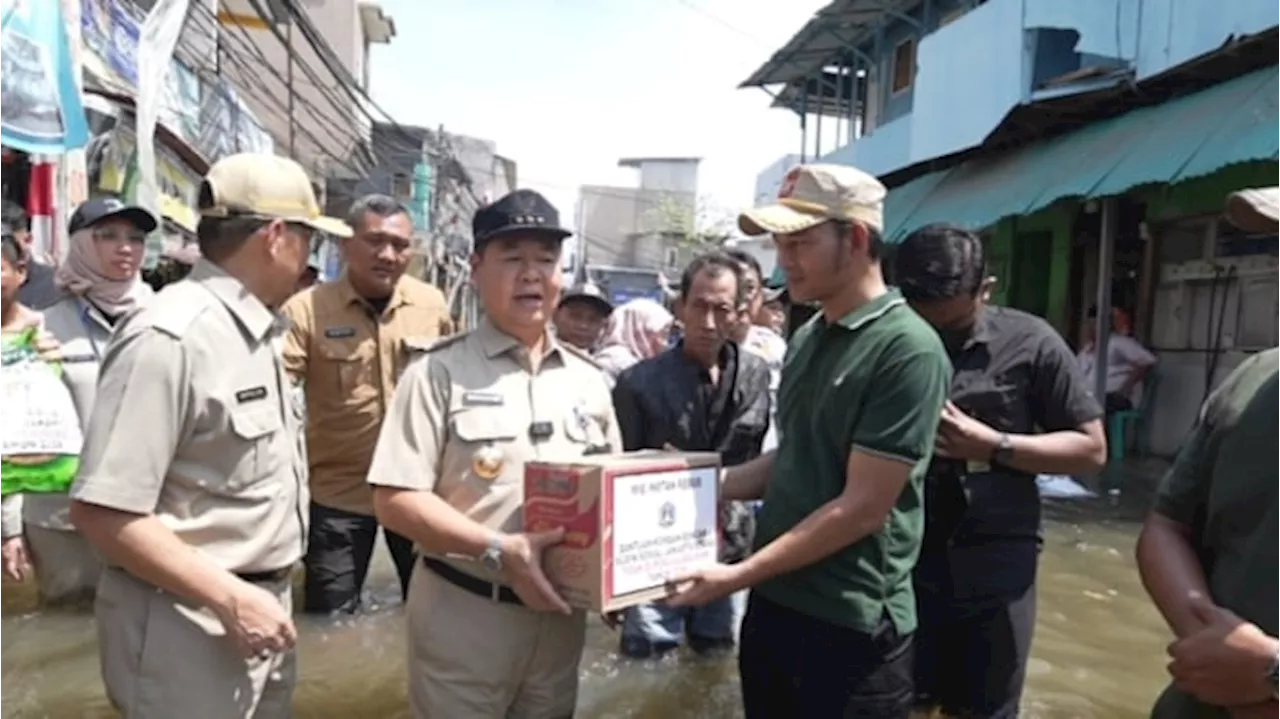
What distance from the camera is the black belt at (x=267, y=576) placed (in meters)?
2.24

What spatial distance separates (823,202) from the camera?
2.34m

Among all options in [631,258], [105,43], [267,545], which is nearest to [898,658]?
[267,545]

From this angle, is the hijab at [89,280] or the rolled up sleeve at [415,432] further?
the hijab at [89,280]

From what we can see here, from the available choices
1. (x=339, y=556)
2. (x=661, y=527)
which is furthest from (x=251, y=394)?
(x=339, y=556)

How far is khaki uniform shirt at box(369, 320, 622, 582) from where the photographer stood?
231cm

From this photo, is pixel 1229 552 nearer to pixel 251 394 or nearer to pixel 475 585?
pixel 475 585

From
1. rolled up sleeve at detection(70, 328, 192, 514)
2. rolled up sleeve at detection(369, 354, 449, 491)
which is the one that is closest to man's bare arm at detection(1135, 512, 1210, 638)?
rolled up sleeve at detection(369, 354, 449, 491)

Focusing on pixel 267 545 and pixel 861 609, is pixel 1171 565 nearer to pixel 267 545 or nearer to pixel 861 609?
pixel 861 609

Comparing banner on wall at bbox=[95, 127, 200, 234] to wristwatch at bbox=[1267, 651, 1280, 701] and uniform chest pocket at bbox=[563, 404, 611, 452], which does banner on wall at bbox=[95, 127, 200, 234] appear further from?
wristwatch at bbox=[1267, 651, 1280, 701]

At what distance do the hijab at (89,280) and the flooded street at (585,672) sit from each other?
1.40 m

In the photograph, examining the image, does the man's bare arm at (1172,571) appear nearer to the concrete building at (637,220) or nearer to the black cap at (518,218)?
the black cap at (518,218)

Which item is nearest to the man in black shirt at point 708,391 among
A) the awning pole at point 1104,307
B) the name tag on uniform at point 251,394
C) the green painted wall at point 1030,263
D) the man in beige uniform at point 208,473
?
the man in beige uniform at point 208,473

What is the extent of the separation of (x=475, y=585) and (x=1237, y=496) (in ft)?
5.03

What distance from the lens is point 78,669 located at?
4156 mm
